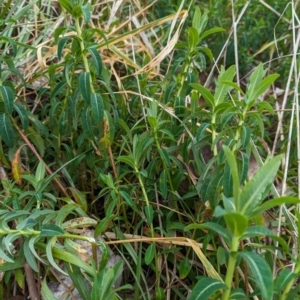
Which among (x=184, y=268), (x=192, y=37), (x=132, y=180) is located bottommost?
(x=184, y=268)

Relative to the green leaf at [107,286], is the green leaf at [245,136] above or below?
above

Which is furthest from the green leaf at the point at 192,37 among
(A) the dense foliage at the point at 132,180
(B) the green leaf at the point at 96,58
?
(B) the green leaf at the point at 96,58

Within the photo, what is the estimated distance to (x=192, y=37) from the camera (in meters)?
1.41

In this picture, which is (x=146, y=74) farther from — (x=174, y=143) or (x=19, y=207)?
(x=19, y=207)

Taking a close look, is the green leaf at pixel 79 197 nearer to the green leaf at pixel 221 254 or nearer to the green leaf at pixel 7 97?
the green leaf at pixel 7 97

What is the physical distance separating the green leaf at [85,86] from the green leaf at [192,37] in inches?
12.8

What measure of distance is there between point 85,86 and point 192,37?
352mm

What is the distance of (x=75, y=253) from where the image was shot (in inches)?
47.6

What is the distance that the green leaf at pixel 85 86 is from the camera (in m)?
1.35

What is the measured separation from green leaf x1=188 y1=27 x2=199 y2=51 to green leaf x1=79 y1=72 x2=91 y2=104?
32 centimetres

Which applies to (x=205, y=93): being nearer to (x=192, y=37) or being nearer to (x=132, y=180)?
(x=192, y=37)

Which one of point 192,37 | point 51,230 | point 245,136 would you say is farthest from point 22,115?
point 245,136

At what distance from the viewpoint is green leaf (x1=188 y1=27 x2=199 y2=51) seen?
1399mm

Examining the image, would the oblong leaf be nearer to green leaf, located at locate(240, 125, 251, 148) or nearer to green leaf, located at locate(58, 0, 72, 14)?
green leaf, located at locate(240, 125, 251, 148)
